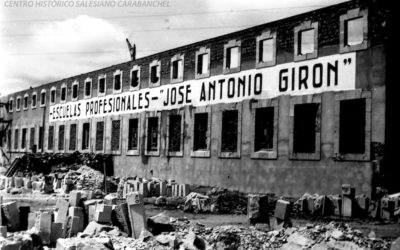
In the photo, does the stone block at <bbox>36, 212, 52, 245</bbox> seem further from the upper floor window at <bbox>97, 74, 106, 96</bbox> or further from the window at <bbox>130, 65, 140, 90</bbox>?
the upper floor window at <bbox>97, 74, 106, 96</bbox>

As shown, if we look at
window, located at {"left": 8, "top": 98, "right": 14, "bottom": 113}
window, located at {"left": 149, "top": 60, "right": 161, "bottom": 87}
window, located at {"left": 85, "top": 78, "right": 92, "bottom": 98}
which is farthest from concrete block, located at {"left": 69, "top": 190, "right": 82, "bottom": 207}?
window, located at {"left": 8, "top": 98, "right": 14, "bottom": 113}

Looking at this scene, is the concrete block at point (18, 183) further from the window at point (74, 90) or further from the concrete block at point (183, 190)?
the window at point (74, 90)

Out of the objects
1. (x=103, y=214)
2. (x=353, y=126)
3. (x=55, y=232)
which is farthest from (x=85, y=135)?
(x=55, y=232)

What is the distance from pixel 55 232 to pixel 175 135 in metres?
13.7

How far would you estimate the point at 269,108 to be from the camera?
18.3 metres

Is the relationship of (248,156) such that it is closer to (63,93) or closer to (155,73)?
(155,73)

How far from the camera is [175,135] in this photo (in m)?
23.0

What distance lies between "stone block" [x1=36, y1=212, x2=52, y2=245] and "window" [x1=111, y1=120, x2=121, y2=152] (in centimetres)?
1760

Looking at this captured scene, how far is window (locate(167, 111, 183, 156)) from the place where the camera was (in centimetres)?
2238

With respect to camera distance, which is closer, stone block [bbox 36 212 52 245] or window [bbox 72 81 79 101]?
stone block [bbox 36 212 52 245]

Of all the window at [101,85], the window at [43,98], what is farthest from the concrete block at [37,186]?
the window at [43,98]

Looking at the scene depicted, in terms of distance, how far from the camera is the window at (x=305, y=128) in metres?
16.3

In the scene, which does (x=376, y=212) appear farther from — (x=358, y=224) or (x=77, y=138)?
(x=77, y=138)

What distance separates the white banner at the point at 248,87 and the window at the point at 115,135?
67 cm
